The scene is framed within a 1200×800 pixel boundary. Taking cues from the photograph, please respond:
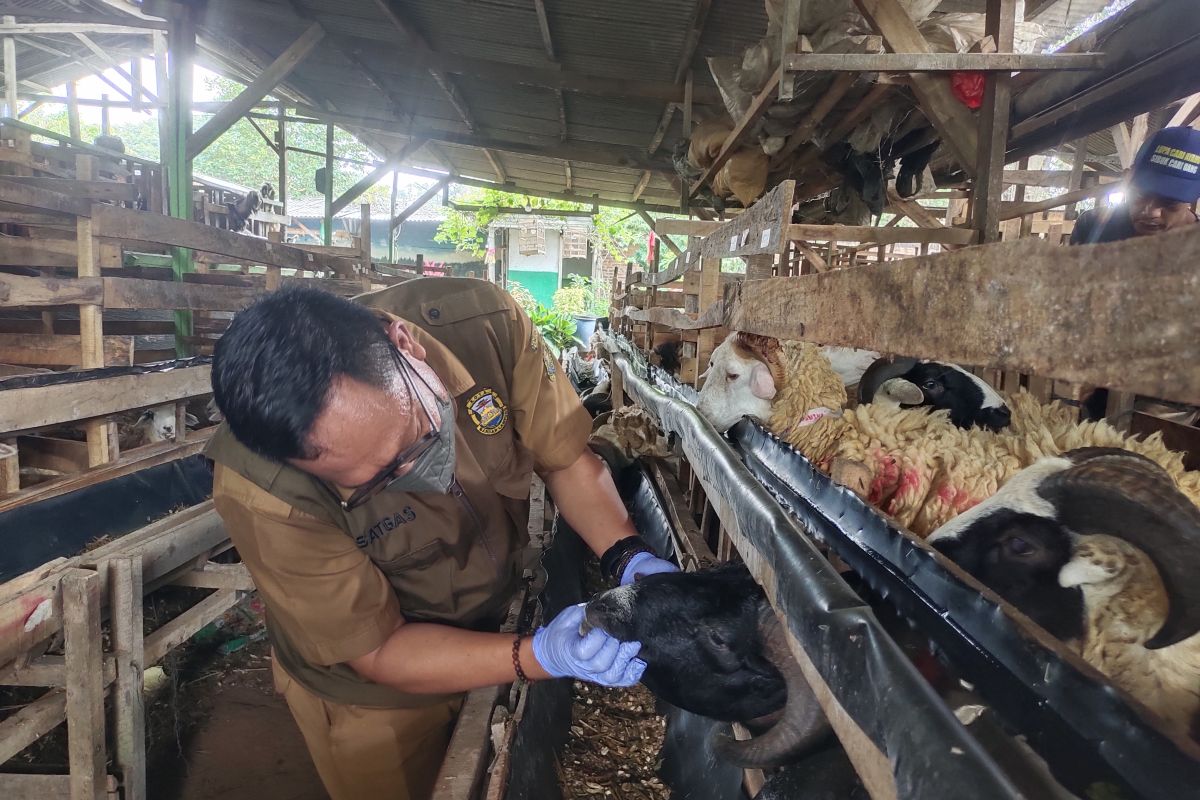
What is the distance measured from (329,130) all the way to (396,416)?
10038mm

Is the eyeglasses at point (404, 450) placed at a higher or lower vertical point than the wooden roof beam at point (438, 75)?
lower

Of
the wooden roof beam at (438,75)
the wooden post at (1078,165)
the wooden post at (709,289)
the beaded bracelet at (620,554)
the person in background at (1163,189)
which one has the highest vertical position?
the wooden roof beam at (438,75)

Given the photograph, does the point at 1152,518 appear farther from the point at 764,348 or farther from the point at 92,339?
the point at 92,339

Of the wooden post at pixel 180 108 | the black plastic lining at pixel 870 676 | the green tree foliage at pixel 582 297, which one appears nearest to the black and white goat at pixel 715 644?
the black plastic lining at pixel 870 676

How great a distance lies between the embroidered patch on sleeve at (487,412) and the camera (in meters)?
2.04

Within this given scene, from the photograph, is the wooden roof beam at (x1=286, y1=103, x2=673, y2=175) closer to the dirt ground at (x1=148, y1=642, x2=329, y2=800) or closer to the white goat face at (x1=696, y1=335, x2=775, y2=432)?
the white goat face at (x1=696, y1=335, x2=775, y2=432)

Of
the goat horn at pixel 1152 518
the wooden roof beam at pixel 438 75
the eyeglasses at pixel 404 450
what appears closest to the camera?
the goat horn at pixel 1152 518

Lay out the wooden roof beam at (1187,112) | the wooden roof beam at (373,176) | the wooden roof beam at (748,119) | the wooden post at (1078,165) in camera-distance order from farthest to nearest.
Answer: the wooden roof beam at (373,176) < the wooden post at (1078,165) < the wooden roof beam at (1187,112) < the wooden roof beam at (748,119)

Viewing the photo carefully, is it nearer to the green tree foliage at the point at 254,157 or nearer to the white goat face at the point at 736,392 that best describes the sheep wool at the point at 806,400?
the white goat face at the point at 736,392

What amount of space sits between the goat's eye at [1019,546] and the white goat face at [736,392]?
138 centimetres

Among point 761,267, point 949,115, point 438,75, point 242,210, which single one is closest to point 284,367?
point 761,267

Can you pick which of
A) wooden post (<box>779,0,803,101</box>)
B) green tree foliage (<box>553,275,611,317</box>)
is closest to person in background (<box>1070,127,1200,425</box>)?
wooden post (<box>779,0,803,101</box>)

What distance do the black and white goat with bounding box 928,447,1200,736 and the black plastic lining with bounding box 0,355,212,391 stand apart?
3399 millimetres

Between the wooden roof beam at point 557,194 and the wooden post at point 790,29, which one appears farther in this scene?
the wooden roof beam at point 557,194
